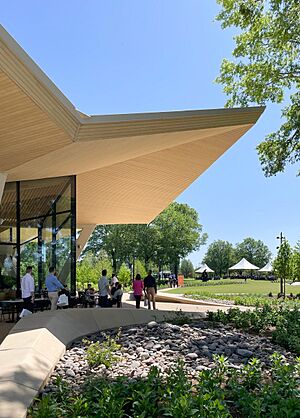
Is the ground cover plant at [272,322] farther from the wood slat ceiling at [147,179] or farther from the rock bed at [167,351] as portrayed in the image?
the wood slat ceiling at [147,179]

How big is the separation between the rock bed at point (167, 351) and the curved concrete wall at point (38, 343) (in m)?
0.21

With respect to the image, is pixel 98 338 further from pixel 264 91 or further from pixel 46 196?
pixel 264 91

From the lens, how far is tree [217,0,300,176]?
1368 centimetres

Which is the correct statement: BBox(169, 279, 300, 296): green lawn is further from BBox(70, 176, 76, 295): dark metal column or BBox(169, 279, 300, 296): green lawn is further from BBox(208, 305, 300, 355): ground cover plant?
BBox(208, 305, 300, 355): ground cover plant

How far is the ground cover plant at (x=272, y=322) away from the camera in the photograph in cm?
852

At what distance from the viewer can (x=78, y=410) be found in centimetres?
399

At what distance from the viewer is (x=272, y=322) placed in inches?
415

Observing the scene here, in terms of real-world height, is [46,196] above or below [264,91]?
below

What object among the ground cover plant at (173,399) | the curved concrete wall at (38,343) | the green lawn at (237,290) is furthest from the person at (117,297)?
the green lawn at (237,290)

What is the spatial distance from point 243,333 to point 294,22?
9.56 m

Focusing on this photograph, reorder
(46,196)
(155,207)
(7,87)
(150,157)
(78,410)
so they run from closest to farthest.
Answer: (78,410)
(7,87)
(150,157)
(46,196)
(155,207)

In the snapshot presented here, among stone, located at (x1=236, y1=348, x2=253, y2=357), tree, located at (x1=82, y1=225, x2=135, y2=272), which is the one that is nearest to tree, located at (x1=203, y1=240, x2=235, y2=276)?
tree, located at (x1=82, y1=225, x2=135, y2=272)

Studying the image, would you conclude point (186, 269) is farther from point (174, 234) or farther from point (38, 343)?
point (38, 343)

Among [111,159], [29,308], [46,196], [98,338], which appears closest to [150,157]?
[111,159]
